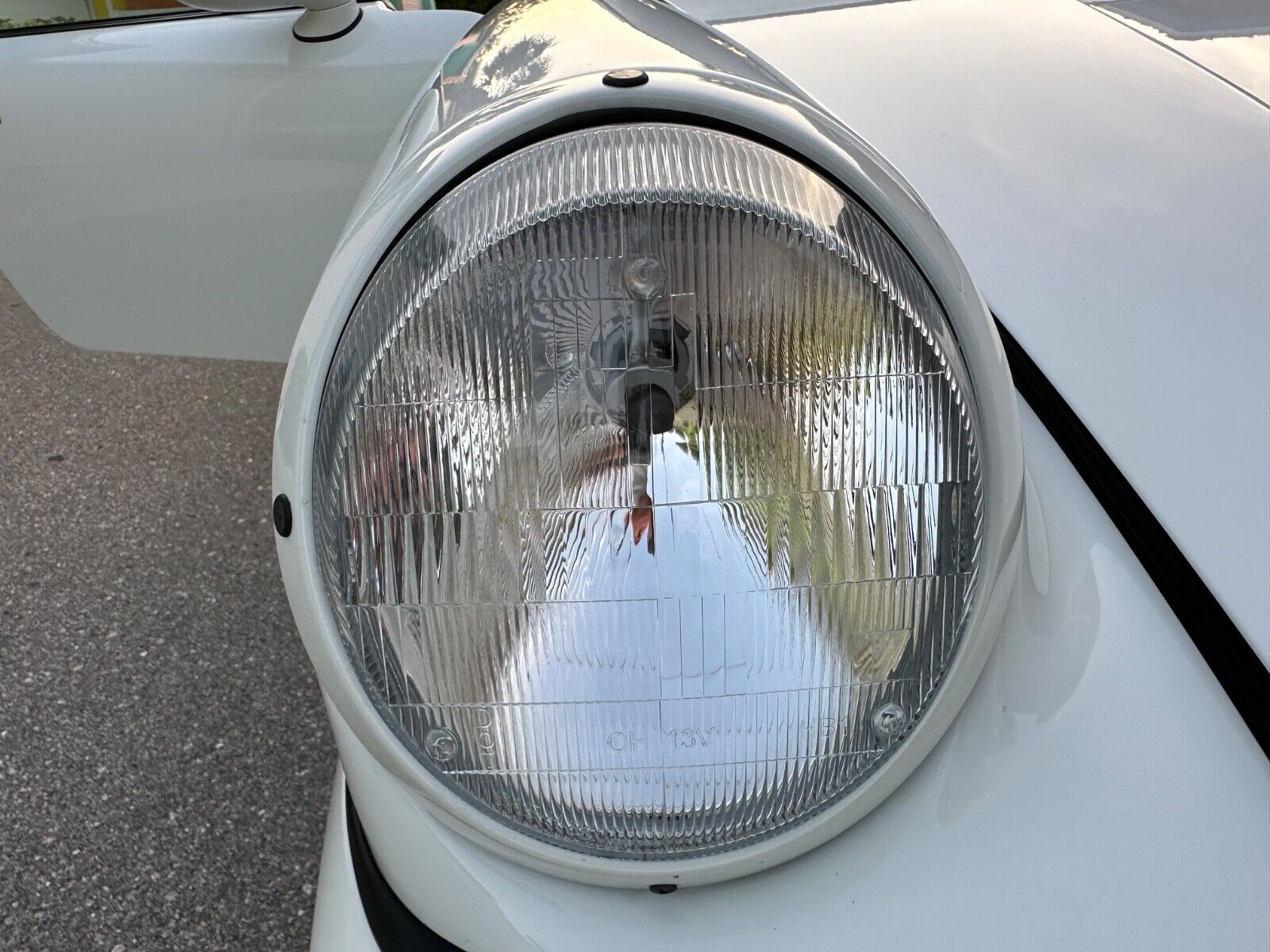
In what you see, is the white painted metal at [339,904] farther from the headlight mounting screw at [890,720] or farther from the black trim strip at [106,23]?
the black trim strip at [106,23]

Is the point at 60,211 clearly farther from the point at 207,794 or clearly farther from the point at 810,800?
the point at 810,800

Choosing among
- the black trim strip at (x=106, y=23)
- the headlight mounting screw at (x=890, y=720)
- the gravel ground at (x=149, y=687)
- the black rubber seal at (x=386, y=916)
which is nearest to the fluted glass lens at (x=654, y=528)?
the headlight mounting screw at (x=890, y=720)

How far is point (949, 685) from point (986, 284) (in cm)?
36

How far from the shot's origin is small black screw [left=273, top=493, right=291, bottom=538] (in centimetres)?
74

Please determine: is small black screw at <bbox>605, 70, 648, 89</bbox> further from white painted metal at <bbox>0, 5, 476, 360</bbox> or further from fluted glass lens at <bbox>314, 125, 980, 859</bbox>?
white painted metal at <bbox>0, 5, 476, 360</bbox>

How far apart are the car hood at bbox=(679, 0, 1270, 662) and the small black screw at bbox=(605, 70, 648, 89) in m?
0.24

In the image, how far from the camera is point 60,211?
1.78 metres

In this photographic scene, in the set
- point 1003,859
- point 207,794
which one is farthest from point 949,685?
point 207,794

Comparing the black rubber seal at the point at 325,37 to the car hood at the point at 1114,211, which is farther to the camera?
the black rubber seal at the point at 325,37

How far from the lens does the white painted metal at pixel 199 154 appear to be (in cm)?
166

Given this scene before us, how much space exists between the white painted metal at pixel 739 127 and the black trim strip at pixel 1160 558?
113mm

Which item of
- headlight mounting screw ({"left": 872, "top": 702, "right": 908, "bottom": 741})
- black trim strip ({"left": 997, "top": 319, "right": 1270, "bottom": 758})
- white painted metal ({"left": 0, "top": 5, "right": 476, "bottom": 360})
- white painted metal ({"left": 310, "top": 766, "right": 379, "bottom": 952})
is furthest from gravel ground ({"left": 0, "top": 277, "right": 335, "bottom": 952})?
black trim strip ({"left": 997, "top": 319, "right": 1270, "bottom": 758})

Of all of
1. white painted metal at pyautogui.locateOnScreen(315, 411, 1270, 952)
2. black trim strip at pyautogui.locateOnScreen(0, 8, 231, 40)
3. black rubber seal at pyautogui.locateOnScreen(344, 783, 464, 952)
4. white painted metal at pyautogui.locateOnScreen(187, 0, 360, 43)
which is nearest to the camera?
white painted metal at pyautogui.locateOnScreen(315, 411, 1270, 952)

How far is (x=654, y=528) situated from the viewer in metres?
0.78
